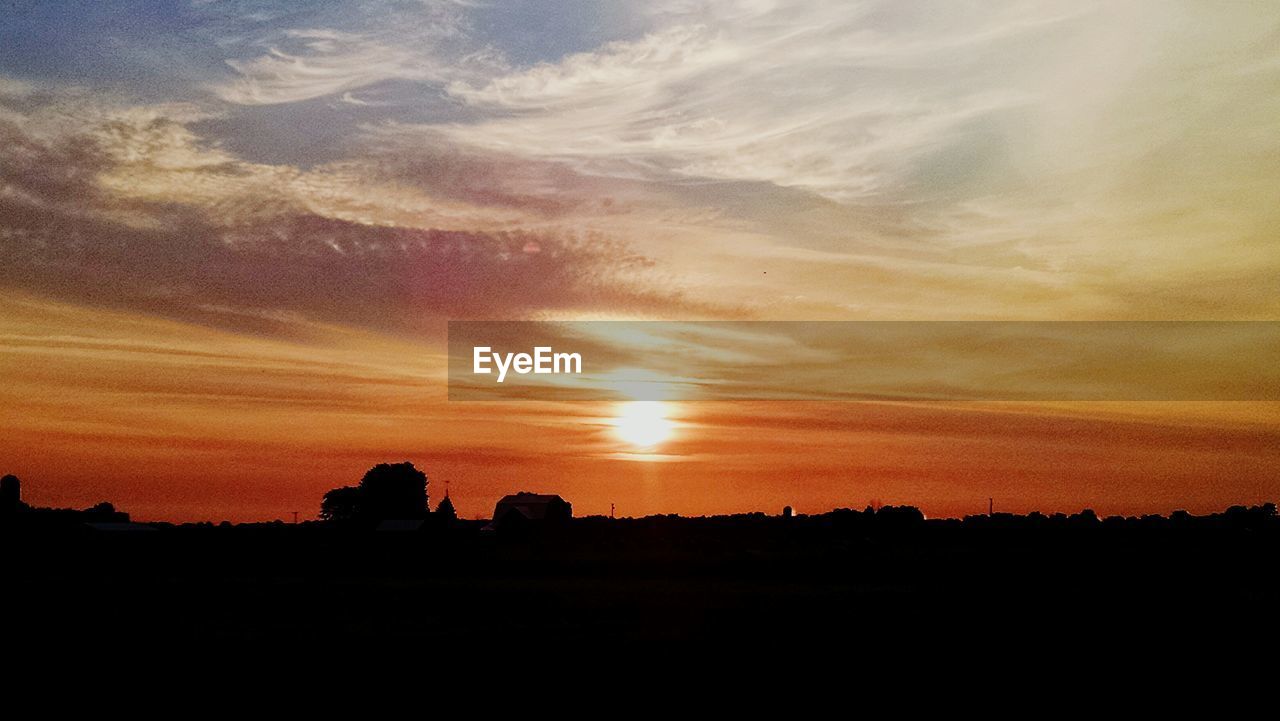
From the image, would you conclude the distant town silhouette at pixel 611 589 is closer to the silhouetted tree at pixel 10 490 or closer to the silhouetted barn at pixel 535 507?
the silhouetted tree at pixel 10 490

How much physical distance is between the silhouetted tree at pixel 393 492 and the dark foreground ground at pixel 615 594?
64756 mm

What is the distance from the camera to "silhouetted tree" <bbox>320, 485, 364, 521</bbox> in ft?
620

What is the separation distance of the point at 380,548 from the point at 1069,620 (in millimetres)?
67600

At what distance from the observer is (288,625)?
138ft

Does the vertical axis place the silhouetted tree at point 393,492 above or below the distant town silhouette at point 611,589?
above

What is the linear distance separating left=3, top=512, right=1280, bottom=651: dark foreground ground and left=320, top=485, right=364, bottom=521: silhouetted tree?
72.5 metres

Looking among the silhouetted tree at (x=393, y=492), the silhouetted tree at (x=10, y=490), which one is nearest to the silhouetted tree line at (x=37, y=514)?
the silhouetted tree at (x=10, y=490)

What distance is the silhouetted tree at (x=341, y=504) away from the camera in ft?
620

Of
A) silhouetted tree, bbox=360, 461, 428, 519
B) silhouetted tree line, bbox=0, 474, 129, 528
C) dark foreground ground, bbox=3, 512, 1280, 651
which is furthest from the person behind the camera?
silhouetted tree, bbox=360, 461, 428, 519

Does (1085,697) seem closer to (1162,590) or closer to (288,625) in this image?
(288,625)

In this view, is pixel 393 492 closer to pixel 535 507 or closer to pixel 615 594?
pixel 535 507

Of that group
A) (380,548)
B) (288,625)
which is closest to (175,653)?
(288,625)

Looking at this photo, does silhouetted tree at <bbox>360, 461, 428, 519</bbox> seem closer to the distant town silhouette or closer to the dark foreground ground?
the distant town silhouette

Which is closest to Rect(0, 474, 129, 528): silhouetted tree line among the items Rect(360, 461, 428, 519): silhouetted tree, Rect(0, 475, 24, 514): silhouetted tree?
Rect(0, 475, 24, 514): silhouetted tree
